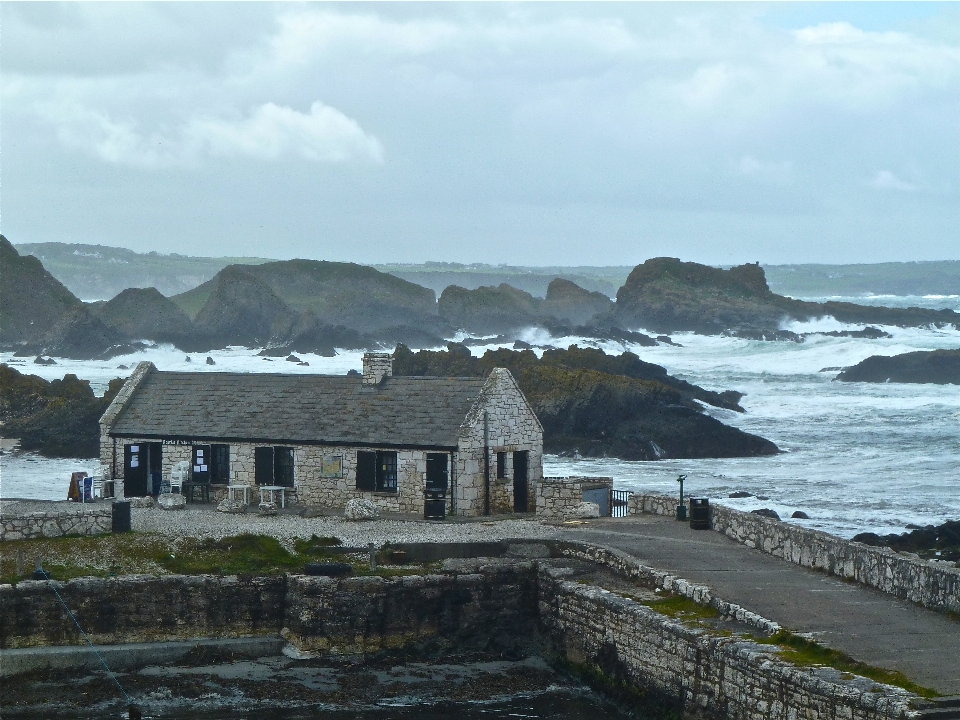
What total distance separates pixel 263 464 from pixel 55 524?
14.1 feet

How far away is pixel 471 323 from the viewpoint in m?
121

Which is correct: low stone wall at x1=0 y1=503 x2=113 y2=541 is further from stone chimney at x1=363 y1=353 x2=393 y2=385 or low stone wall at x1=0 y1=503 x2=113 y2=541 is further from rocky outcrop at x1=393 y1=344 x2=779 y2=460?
rocky outcrop at x1=393 y1=344 x2=779 y2=460

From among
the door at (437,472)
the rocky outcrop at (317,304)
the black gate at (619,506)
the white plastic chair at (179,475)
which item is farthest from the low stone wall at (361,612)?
the rocky outcrop at (317,304)

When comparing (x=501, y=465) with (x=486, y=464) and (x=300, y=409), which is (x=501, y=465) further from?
(x=300, y=409)

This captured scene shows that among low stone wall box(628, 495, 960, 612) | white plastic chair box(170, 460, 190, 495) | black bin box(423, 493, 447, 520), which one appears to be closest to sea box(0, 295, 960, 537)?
white plastic chair box(170, 460, 190, 495)

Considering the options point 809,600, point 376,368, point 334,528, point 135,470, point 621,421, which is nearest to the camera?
point 809,600

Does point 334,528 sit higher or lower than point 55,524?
lower

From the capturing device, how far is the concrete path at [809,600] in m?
→ 16.3

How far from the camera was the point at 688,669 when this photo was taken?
1797 centimetres

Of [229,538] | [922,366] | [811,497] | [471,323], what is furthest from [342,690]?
[471,323]

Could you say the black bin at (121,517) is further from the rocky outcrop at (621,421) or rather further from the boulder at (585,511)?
the rocky outcrop at (621,421)

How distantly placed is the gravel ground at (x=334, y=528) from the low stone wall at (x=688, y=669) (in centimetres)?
214

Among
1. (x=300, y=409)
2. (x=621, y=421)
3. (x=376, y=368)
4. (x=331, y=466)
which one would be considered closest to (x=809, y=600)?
(x=331, y=466)

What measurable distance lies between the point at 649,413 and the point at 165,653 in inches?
1151
